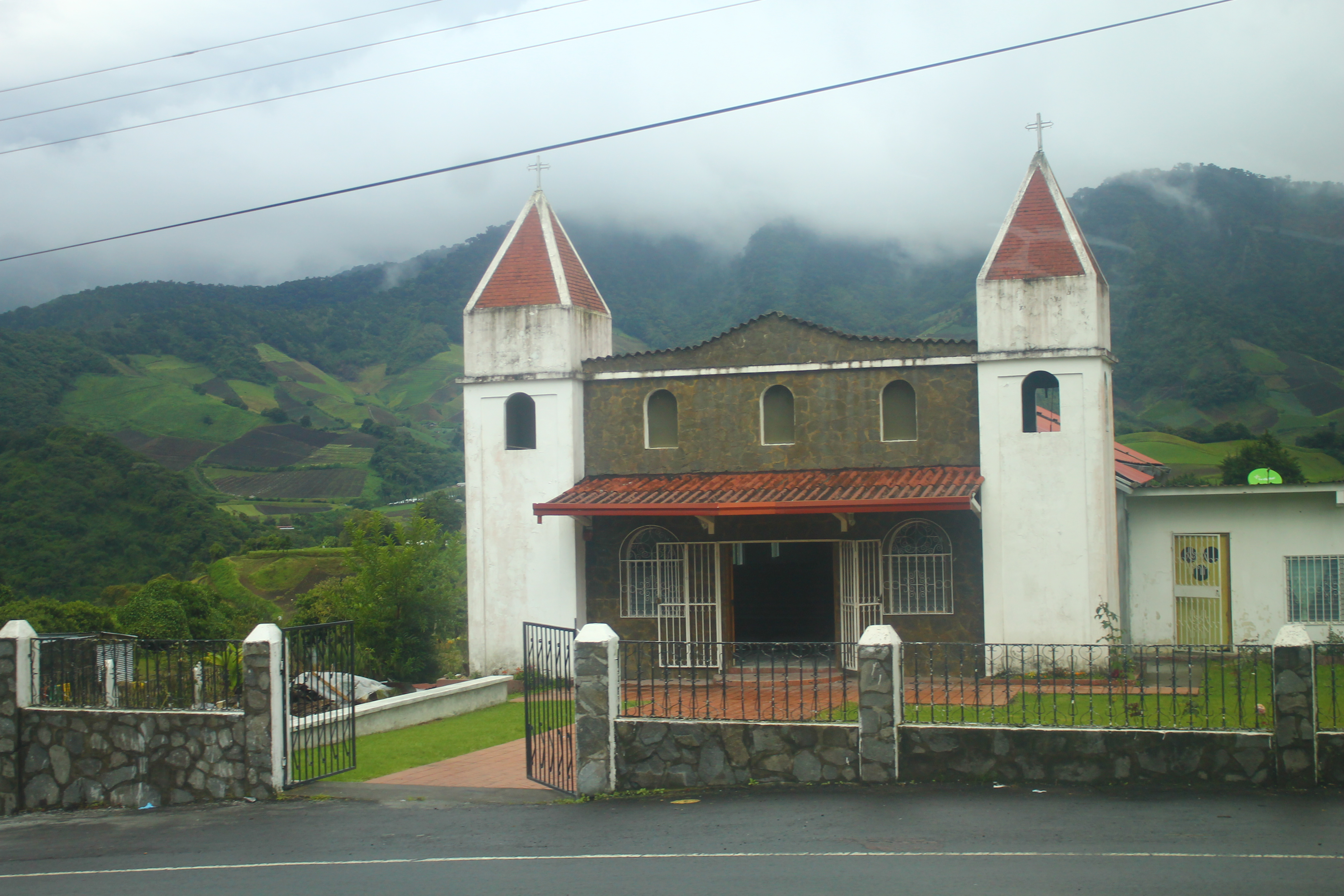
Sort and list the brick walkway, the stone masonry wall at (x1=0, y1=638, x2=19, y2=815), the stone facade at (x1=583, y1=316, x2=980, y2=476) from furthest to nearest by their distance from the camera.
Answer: the stone facade at (x1=583, y1=316, x2=980, y2=476) < the stone masonry wall at (x1=0, y1=638, x2=19, y2=815) < the brick walkway

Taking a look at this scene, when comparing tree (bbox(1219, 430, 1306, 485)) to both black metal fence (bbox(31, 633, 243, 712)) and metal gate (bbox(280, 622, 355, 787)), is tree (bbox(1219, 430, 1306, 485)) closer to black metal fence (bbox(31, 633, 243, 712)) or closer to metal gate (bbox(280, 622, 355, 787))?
metal gate (bbox(280, 622, 355, 787))

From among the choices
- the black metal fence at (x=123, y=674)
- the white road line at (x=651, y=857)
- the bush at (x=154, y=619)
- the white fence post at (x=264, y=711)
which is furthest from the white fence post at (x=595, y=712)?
the bush at (x=154, y=619)

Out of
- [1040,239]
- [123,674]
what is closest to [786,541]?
[1040,239]

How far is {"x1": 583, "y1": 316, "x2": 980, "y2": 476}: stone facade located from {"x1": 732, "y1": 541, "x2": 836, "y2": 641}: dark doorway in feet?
12.6

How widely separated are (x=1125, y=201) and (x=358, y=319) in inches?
2459

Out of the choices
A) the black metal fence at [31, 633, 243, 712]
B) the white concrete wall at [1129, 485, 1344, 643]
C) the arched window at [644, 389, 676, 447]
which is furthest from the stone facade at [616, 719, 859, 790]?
the white concrete wall at [1129, 485, 1344, 643]

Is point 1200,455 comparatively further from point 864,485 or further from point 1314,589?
point 864,485

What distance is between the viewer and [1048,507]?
1697 cm

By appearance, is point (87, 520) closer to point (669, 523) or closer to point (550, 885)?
point (669, 523)

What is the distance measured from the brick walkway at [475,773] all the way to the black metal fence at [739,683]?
1.35 metres

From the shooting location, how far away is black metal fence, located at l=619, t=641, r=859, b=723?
1100 centimetres

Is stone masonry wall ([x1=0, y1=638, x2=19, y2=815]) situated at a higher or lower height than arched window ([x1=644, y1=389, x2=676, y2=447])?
lower

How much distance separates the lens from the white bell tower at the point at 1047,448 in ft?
55.1

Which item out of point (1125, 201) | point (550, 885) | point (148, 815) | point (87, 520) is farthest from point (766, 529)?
point (1125, 201)
